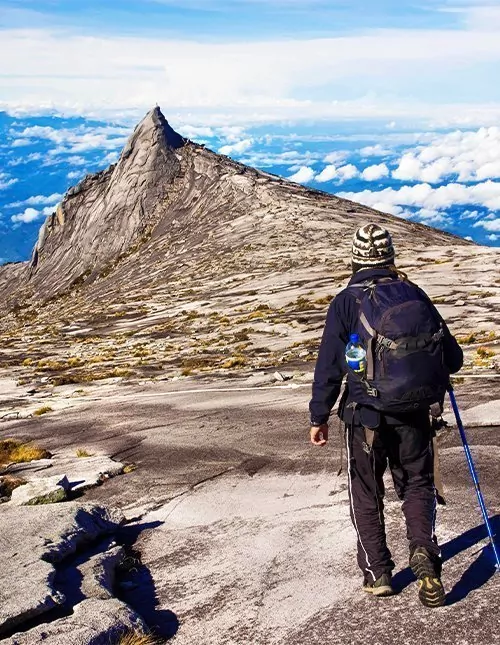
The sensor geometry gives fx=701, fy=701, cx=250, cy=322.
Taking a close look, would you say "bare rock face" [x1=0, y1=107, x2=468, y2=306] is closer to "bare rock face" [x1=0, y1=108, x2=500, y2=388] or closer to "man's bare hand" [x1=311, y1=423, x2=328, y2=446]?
"bare rock face" [x1=0, y1=108, x2=500, y2=388]

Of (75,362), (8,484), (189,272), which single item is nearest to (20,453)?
(8,484)

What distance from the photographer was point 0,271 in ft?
427

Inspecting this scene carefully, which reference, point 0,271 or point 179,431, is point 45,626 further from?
point 0,271

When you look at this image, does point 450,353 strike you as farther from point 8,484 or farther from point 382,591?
point 8,484

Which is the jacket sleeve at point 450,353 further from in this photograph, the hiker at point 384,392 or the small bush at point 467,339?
the small bush at point 467,339

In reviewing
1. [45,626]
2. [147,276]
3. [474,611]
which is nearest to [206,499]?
[45,626]

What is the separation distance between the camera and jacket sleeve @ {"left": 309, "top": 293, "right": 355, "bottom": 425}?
767 cm

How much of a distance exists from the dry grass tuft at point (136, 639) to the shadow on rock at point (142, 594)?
0.71ft

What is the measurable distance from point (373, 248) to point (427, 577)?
11.8ft

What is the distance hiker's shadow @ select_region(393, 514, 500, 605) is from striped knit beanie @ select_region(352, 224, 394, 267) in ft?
11.9

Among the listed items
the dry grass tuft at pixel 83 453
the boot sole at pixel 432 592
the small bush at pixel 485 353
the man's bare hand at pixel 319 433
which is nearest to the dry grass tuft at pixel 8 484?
the dry grass tuft at pixel 83 453

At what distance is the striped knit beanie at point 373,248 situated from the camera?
791cm

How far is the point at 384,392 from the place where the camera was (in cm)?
734

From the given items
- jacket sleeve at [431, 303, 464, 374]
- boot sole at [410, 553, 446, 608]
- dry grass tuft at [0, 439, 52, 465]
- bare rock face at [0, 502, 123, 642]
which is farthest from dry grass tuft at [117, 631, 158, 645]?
dry grass tuft at [0, 439, 52, 465]
